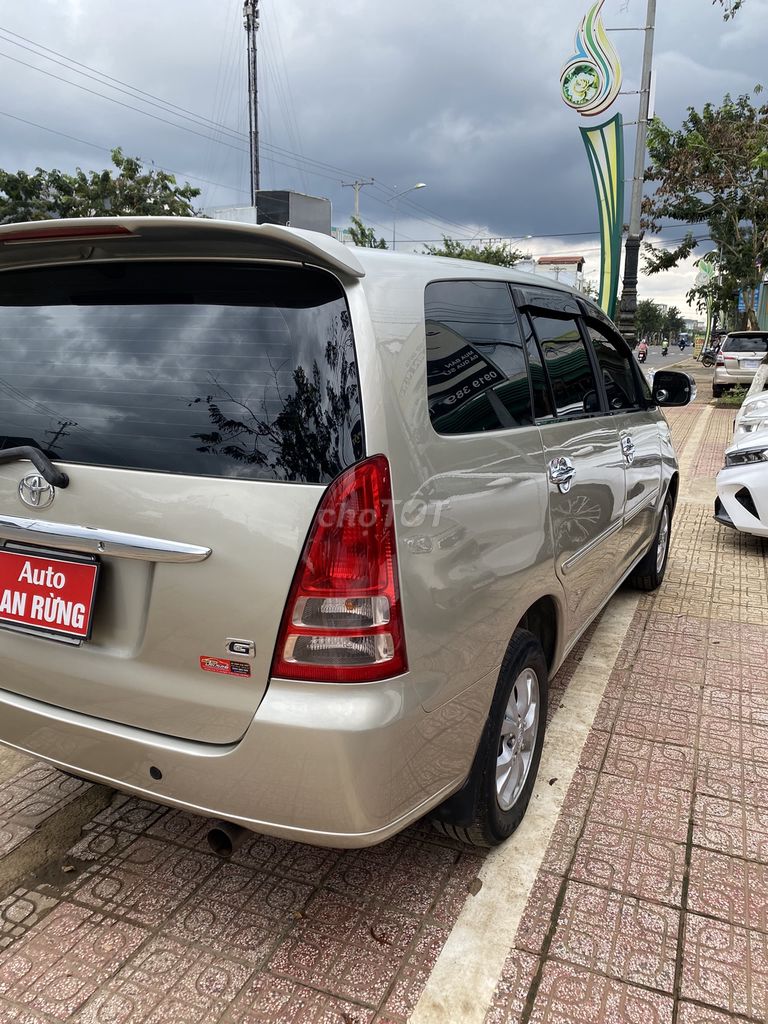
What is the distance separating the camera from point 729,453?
607cm

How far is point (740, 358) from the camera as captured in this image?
18484mm

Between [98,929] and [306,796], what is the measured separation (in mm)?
924

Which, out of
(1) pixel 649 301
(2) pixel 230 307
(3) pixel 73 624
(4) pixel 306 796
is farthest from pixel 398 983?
(1) pixel 649 301

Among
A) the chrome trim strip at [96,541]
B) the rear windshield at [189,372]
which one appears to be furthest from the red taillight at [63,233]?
the chrome trim strip at [96,541]

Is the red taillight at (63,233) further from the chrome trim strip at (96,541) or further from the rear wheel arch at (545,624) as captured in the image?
the rear wheel arch at (545,624)

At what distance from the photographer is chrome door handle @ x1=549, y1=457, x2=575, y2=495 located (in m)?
2.55

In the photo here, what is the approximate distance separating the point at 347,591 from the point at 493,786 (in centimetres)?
98

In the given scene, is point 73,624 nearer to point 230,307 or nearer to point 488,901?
point 230,307

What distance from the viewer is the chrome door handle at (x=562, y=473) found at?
2.55m

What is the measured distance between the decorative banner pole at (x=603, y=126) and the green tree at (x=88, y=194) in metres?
13.9

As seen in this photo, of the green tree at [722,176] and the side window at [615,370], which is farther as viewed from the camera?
the green tree at [722,176]

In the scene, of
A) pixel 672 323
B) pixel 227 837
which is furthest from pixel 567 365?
pixel 672 323

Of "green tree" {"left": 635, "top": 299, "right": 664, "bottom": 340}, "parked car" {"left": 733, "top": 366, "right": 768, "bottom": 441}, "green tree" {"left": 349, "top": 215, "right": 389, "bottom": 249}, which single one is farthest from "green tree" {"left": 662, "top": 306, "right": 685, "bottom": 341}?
"parked car" {"left": 733, "top": 366, "right": 768, "bottom": 441}

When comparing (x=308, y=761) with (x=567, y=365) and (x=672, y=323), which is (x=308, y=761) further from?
(x=672, y=323)
